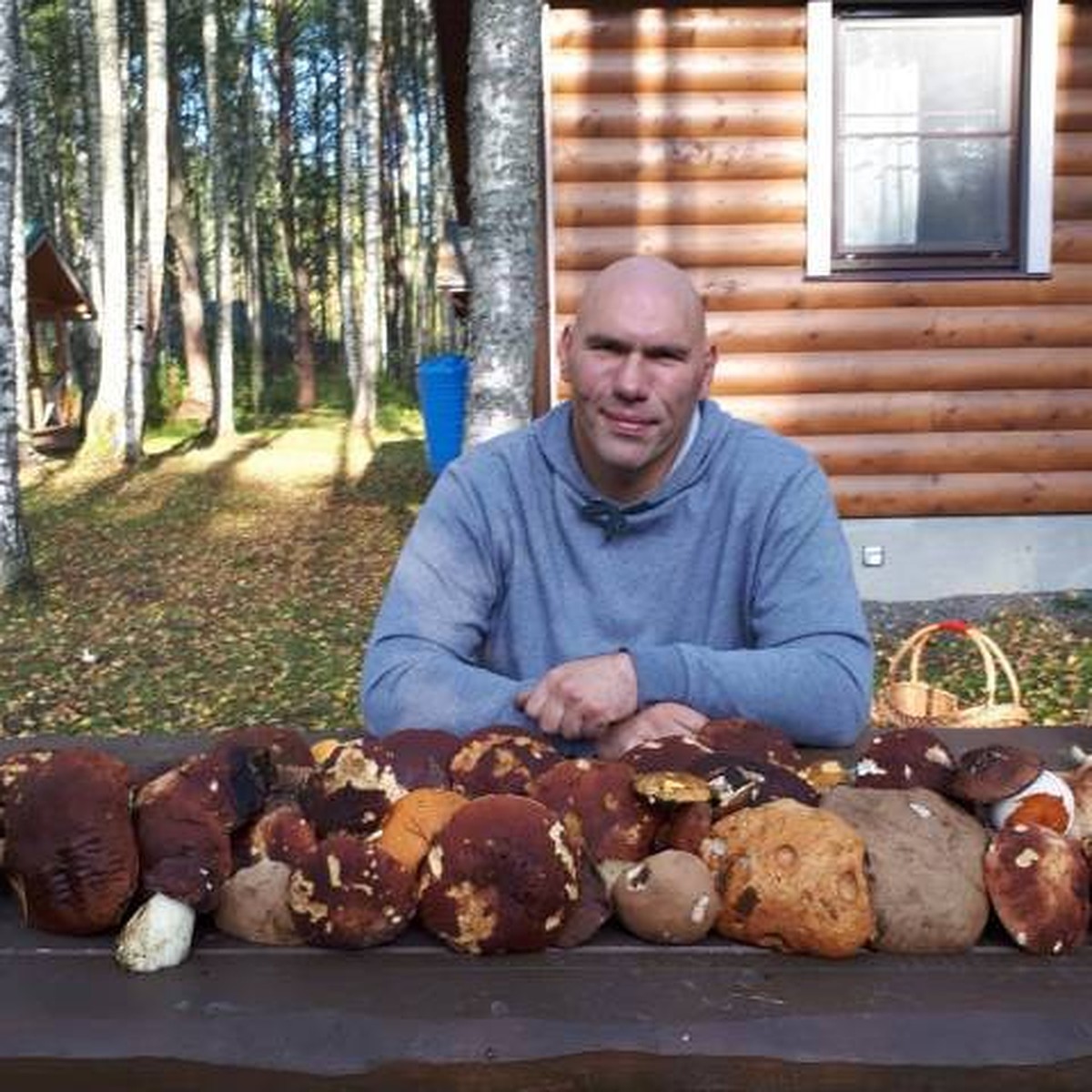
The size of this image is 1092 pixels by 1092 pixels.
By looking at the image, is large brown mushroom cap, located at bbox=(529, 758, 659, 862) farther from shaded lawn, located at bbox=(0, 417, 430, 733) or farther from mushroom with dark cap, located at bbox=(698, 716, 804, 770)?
shaded lawn, located at bbox=(0, 417, 430, 733)

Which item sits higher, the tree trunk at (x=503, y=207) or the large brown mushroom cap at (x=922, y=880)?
the tree trunk at (x=503, y=207)

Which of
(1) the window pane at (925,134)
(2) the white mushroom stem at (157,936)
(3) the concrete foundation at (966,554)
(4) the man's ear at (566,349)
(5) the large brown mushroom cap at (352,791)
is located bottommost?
(3) the concrete foundation at (966,554)

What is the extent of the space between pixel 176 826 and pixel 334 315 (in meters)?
56.2

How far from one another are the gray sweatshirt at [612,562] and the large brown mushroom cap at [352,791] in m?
0.89

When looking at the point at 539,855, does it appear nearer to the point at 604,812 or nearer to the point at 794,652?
the point at 604,812

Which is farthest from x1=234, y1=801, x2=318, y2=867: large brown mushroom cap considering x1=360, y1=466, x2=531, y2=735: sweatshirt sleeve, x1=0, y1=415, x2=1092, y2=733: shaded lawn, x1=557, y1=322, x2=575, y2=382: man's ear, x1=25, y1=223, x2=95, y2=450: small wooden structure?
x1=25, y1=223, x2=95, y2=450: small wooden structure

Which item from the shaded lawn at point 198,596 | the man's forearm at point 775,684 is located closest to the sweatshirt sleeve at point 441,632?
the man's forearm at point 775,684

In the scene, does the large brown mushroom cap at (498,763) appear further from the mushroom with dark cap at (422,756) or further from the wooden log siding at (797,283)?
the wooden log siding at (797,283)

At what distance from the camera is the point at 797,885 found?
134 centimetres

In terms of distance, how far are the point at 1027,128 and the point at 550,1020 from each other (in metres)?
7.85

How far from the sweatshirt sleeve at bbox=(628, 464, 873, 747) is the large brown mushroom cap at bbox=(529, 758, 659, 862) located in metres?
0.73

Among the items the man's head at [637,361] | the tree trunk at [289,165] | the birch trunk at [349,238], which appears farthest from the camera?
the tree trunk at [289,165]

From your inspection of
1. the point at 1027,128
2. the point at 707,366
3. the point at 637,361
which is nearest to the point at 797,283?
the point at 1027,128

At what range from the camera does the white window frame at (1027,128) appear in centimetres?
791
